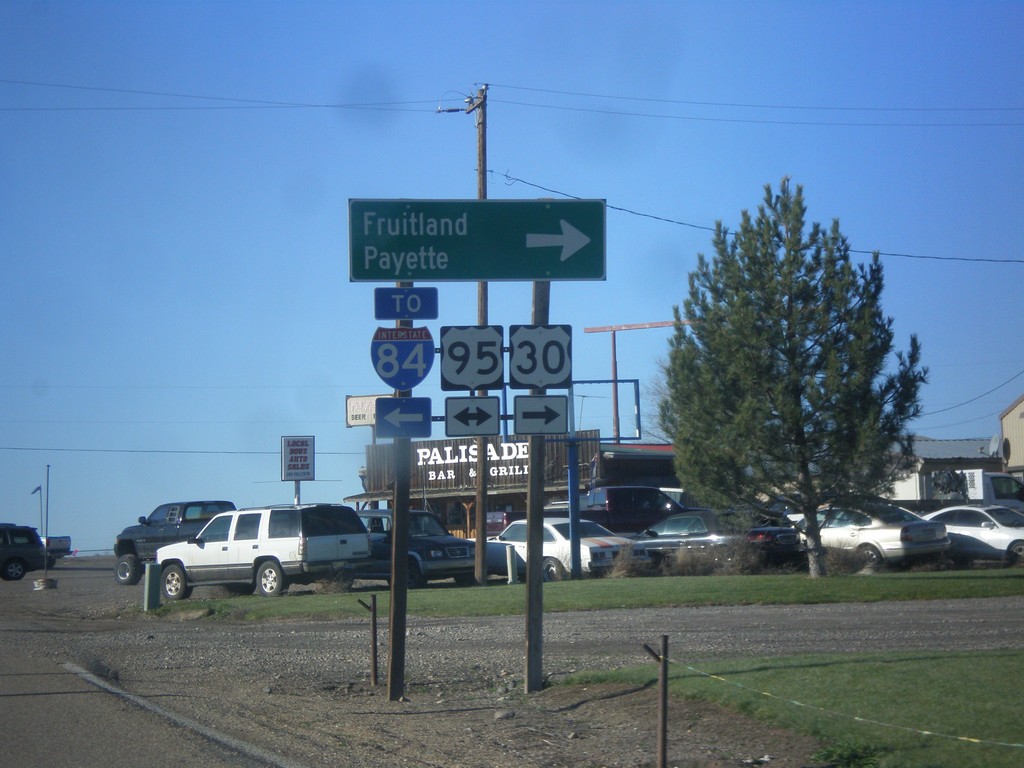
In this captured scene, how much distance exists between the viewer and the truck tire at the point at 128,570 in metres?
28.6

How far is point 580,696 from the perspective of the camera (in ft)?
31.1

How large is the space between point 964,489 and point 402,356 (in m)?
29.9

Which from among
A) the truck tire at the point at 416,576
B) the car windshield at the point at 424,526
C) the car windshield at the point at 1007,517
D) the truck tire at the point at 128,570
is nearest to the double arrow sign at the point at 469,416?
the truck tire at the point at 416,576

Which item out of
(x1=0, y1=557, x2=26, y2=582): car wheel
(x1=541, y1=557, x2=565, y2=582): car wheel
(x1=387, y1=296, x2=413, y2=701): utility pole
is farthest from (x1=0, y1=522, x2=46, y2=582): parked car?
(x1=387, y1=296, x2=413, y2=701): utility pole

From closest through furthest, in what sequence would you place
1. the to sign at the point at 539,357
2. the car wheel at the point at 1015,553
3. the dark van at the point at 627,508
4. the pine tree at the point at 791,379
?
the to sign at the point at 539,357
the pine tree at the point at 791,379
the car wheel at the point at 1015,553
the dark van at the point at 627,508

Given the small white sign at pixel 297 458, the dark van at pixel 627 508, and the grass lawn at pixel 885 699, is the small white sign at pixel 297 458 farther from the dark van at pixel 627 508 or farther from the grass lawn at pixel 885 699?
the grass lawn at pixel 885 699

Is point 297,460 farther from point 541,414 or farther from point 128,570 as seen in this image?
point 541,414

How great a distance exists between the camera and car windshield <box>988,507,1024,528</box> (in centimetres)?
2403

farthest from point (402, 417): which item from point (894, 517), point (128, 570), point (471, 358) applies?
point (128, 570)

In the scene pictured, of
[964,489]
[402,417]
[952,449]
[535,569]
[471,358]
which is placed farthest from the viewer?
[952,449]

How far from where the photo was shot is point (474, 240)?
1037 centimetres

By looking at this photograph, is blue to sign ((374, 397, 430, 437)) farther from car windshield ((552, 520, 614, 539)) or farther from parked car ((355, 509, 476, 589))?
car windshield ((552, 520, 614, 539))

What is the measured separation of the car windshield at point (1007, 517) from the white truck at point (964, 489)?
204 inches

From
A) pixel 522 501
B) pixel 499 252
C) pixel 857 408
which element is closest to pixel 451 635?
pixel 499 252
